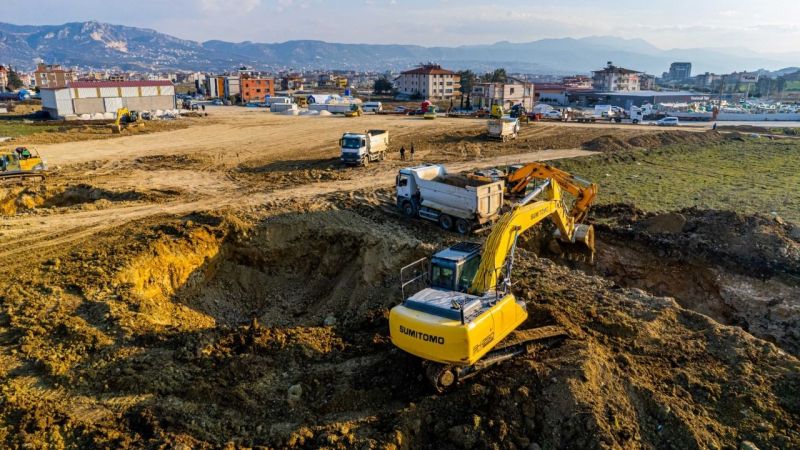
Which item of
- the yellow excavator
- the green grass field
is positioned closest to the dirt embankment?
the yellow excavator

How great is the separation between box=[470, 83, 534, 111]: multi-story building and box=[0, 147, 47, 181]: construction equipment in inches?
2419

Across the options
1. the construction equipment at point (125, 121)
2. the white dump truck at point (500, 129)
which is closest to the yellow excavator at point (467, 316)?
the white dump truck at point (500, 129)

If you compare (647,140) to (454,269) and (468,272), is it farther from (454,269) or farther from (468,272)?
(454,269)

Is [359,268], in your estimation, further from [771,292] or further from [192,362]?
[771,292]

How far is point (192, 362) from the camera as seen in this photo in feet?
34.3

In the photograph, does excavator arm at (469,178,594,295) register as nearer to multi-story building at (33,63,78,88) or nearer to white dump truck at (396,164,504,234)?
white dump truck at (396,164,504,234)

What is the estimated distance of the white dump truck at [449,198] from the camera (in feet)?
57.9

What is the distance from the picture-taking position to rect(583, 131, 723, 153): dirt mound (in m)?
38.4

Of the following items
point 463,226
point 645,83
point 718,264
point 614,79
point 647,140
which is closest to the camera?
point 718,264

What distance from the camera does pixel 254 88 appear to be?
98.3 metres

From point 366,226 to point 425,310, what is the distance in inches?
371

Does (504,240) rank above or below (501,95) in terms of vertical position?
below

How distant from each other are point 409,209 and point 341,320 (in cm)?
681

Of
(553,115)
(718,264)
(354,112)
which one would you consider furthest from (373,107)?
(718,264)
